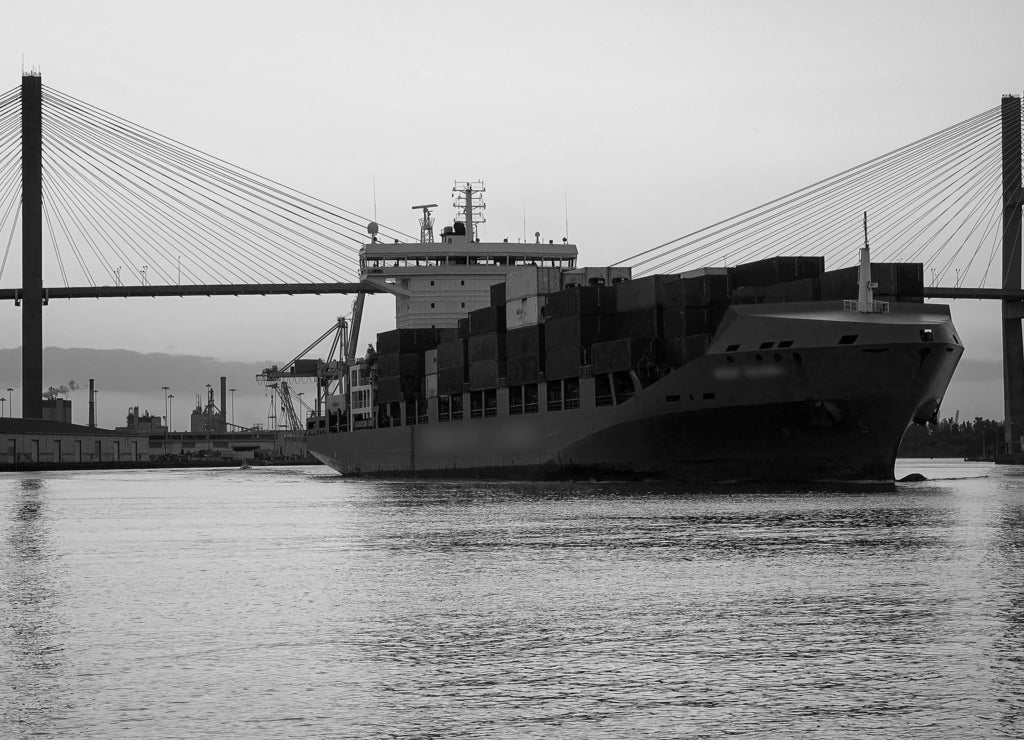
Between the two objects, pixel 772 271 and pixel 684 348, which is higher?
pixel 772 271

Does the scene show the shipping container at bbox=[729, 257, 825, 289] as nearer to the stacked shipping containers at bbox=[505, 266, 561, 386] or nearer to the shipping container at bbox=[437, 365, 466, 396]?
the stacked shipping containers at bbox=[505, 266, 561, 386]

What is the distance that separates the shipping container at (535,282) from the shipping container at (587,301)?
3664mm

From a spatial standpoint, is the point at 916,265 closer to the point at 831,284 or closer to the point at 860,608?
the point at 831,284

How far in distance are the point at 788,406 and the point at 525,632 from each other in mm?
28968

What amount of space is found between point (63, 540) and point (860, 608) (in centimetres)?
1844

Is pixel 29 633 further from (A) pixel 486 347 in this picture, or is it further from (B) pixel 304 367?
(B) pixel 304 367

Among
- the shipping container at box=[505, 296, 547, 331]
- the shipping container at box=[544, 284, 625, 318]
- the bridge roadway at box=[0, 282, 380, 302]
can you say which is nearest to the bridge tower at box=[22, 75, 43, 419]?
the bridge roadway at box=[0, 282, 380, 302]

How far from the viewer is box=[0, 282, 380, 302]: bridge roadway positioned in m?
88.1

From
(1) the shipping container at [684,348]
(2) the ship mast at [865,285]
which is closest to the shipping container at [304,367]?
(1) the shipping container at [684,348]

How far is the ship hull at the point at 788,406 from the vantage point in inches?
1566

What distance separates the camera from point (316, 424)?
85.4 metres

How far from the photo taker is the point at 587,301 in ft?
158

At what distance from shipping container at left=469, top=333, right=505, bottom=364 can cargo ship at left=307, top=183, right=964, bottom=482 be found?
9 centimetres

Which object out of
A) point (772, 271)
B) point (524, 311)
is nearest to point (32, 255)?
point (524, 311)
